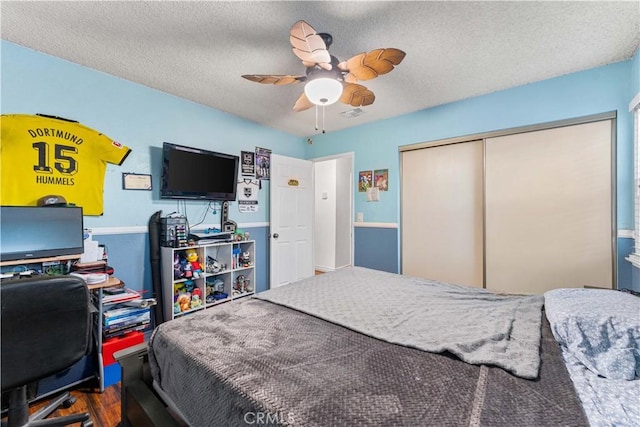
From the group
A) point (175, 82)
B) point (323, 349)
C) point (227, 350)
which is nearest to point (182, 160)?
point (175, 82)

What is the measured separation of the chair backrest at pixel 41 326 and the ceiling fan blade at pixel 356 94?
78.0 inches

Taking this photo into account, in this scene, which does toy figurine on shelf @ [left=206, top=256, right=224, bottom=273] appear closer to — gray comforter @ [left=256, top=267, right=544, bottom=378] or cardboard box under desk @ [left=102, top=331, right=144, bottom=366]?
cardboard box under desk @ [left=102, top=331, right=144, bottom=366]

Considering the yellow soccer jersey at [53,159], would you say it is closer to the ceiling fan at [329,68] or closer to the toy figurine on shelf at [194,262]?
the toy figurine on shelf at [194,262]

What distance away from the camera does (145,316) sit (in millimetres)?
2213

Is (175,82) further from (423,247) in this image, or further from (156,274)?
(423,247)

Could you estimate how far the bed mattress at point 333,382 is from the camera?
767mm

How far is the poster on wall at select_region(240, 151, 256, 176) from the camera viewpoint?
355 cm

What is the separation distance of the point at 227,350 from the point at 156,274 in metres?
1.95

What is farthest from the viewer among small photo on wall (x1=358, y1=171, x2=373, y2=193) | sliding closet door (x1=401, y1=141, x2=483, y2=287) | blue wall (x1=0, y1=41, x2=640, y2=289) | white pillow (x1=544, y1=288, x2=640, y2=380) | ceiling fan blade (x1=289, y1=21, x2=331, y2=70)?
small photo on wall (x1=358, y1=171, x2=373, y2=193)

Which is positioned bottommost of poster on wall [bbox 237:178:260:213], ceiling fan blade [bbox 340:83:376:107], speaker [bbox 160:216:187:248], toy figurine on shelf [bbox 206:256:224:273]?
toy figurine on shelf [bbox 206:256:224:273]

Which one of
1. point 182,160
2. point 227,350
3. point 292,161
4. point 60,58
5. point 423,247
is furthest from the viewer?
point 292,161

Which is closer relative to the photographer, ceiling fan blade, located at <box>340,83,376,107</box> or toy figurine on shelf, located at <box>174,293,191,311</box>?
ceiling fan blade, located at <box>340,83,376,107</box>

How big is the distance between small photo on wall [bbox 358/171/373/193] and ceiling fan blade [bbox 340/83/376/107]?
1.63 metres

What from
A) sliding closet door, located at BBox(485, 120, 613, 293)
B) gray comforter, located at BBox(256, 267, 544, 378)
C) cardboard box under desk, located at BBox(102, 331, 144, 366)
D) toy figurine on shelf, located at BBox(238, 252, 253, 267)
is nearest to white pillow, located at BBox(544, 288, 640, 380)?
gray comforter, located at BBox(256, 267, 544, 378)
